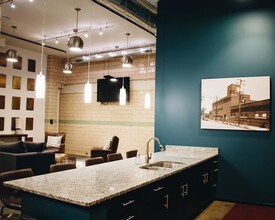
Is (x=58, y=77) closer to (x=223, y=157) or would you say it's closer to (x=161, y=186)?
(x=223, y=157)

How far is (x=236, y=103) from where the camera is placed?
4617mm

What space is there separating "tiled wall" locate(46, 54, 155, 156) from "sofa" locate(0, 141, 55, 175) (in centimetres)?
367

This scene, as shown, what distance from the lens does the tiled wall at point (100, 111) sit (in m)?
9.02

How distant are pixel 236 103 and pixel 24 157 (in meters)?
4.19

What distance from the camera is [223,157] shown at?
4707mm

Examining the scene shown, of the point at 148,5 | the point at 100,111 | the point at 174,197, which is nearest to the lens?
the point at 174,197

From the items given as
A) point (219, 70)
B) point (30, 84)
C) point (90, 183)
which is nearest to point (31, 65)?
point (30, 84)

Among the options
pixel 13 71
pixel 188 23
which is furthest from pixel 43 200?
pixel 13 71

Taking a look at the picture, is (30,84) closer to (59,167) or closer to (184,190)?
(59,167)

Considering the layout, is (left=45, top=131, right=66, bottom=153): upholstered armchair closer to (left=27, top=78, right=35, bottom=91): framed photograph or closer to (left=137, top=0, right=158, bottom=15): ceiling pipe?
(left=27, top=78, right=35, bottom=91): framed photograph

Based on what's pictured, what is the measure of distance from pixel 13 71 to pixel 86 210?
8605 mm

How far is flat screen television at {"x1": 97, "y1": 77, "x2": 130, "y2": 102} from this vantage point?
9.29 metres

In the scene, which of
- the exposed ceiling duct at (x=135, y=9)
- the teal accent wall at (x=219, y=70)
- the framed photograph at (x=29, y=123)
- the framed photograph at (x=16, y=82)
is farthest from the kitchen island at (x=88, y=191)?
the framed photograph at (x=29, y=123)

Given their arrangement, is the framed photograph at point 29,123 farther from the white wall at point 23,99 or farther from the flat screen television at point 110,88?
the flat screen television at point 110,88
